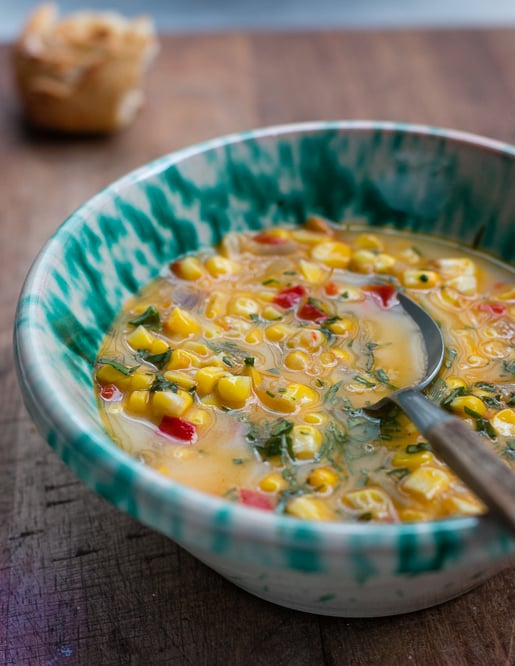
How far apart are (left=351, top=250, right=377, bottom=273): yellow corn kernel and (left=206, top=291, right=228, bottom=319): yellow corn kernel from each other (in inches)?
17.6

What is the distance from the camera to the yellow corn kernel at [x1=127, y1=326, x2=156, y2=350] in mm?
2201

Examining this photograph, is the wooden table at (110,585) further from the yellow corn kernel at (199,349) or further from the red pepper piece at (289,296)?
the red pepper piece at (289,296)

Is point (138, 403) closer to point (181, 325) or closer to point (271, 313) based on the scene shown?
point (181, 325)

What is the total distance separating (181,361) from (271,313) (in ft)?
1.16

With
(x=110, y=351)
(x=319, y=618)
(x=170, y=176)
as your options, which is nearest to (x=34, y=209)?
(x=170, y=176)

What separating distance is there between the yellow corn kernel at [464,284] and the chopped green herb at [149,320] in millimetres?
925

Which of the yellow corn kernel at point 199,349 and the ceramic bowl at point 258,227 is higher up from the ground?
the ceramic bowl at point 258,227

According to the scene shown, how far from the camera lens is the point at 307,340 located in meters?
2.20

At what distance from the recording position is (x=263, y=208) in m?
2.68

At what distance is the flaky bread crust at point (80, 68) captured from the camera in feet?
12.0

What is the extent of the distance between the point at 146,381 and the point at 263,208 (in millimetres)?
886

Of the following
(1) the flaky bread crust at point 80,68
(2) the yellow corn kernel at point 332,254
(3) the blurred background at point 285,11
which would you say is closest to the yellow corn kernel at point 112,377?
(2) the yellow corn kernel at point 332,254

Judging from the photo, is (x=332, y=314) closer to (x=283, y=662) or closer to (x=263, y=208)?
(x=263, y=208)

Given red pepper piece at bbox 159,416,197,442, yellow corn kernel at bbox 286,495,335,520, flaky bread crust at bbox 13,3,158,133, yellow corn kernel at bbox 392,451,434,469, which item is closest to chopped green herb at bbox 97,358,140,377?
red pepper piece at bbox 159,416,197,442
